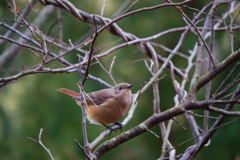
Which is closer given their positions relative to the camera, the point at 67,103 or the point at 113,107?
the point at 113,107

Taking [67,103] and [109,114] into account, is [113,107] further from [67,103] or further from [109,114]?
[67,103]

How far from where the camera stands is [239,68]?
275 inches

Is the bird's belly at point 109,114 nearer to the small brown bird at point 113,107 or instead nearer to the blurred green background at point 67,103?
the small brown bird at point 113,107

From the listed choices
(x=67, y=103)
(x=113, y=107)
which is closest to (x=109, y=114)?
(x=113, y=107)

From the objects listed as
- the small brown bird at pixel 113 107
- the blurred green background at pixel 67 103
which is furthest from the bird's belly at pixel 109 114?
the blurred green background at pixel 67 103

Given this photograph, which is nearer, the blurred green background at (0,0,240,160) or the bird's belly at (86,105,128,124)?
the bird's belly at (86,105,128,124)

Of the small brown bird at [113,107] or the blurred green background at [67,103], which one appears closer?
the small brown bird at [113,107]

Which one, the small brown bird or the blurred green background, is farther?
the blurred green background

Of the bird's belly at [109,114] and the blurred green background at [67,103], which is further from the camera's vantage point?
the blurred green background at [67,103]

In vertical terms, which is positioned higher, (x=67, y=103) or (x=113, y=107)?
(x=113, y=107)

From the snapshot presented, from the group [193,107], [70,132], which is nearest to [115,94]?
[193,107]

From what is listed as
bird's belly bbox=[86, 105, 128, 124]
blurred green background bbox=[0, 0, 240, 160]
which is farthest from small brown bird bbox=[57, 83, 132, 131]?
blurred green background bbox=[0, 0, 240, 160]

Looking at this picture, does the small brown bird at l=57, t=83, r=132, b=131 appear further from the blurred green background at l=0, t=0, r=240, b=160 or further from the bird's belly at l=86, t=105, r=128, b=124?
the blurred green background at l=0, t=0, r=240, b=160

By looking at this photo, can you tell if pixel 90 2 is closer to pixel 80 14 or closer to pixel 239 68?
pixel 239 68
